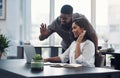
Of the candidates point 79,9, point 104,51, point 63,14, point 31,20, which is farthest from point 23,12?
point 63,14

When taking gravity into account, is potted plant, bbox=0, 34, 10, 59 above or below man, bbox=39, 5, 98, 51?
below

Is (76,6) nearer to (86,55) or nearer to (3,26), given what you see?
(3,26)

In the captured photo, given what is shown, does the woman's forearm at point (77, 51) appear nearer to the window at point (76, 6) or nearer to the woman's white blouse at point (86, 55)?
the woman's white blouse at point (86, 55)

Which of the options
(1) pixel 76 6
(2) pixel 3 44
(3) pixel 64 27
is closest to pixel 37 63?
(3) pixel 64 27

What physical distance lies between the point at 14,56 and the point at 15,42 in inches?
12.2

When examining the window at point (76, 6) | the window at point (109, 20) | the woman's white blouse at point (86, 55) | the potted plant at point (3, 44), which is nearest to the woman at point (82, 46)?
the woman's white blouse at point (86, 55)

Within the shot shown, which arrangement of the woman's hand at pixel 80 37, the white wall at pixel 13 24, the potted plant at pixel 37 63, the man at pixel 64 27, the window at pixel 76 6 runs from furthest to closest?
the window at pixel 76 6
the white wall at pixel 13 24
the man at pixel 64 27
the woman's hand at pixel 80 37
the potted plant at pixel 37 63

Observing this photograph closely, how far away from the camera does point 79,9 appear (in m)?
6.50

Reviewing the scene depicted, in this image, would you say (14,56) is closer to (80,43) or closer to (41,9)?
(41,9)

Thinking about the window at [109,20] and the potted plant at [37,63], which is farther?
the window at [109,20]

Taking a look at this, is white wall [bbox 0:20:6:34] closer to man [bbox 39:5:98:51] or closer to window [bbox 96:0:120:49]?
man [bbox 39:5:98:51]

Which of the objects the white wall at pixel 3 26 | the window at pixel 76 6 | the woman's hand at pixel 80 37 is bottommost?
the woman's hand at pixel 80 37

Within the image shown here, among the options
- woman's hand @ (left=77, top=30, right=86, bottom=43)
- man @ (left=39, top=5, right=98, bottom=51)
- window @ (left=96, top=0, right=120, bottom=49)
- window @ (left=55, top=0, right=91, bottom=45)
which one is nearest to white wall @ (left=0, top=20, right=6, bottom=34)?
window @ (left=55, top=0, right=91, bottom=45)

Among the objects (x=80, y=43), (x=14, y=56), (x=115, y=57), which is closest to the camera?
(x=80, y=43)
